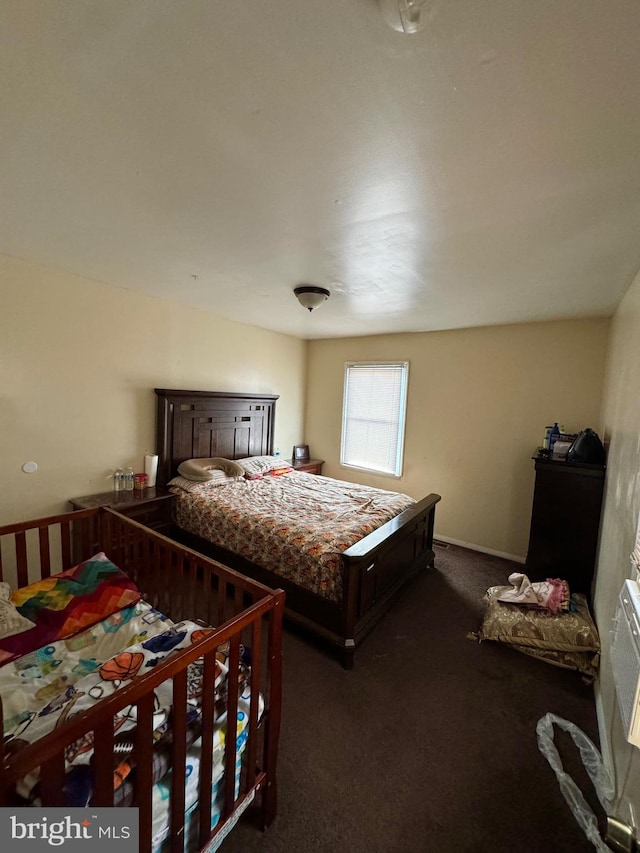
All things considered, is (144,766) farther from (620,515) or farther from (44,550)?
(620,515)

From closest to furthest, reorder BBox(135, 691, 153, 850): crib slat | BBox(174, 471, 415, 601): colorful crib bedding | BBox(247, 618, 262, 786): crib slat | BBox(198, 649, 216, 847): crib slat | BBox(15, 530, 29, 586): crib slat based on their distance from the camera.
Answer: BBox(135, 691, 153, 850): crib slat < BBox(198, 649, 216, 847): crib slat < BBox(247, 618, 262, 786): crib slat < BBox(15, 530, 29, 586): crib slat < BBox(174, 471, 415, 601): colorful crib bedding

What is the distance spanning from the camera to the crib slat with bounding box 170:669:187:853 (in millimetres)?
943

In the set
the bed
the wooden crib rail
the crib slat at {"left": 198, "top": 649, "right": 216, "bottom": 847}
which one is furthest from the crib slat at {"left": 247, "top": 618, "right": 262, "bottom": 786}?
the wooden crib rail

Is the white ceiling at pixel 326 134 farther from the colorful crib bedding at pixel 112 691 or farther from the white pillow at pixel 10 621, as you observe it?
the white pillow at pixel 10 621

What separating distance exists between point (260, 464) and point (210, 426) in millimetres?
723

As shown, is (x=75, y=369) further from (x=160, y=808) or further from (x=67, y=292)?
(x=160, y=808)

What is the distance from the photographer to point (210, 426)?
12.5 feet

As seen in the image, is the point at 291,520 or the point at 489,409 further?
the point at 489,409

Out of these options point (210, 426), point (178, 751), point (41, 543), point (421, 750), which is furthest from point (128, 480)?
point (421, 750)

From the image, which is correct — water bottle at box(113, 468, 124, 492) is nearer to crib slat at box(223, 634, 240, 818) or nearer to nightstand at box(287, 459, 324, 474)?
nightstand at box(287, 459, 324, 474)

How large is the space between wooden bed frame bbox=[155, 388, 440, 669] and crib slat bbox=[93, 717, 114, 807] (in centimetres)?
143

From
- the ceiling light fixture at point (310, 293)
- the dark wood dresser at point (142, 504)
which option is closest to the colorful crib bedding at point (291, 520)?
the dark wood dresser at point (142, 504)

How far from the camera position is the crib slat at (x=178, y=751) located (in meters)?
0.94

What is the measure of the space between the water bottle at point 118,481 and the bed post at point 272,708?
2488 mm
